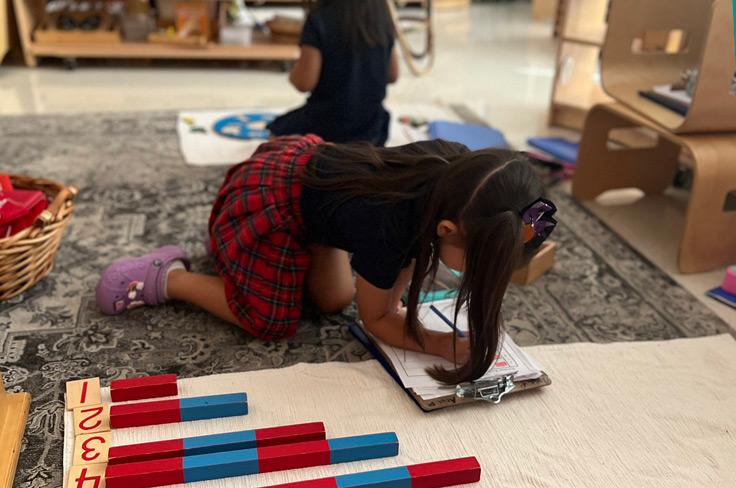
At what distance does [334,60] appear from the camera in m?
1.86

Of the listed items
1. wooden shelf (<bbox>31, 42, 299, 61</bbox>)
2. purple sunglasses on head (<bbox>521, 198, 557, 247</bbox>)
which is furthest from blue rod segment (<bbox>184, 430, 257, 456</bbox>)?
wooden shelf (<bbox>31, 42, 299, 61</bbox>)

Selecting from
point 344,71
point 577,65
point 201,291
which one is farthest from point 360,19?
point 577,65

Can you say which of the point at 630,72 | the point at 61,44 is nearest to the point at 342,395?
the point at 630,72

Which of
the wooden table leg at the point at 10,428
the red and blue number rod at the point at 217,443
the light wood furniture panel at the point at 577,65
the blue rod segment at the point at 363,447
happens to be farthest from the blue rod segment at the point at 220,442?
the light wood furniture panel at the point at 577,65

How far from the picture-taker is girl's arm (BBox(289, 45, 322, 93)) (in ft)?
6.07

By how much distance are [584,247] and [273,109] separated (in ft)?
4.00

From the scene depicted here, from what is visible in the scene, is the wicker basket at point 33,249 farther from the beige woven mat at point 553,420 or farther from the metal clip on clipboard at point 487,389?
the metal clip on clipboard at point 487,389

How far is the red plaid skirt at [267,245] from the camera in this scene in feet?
4.18

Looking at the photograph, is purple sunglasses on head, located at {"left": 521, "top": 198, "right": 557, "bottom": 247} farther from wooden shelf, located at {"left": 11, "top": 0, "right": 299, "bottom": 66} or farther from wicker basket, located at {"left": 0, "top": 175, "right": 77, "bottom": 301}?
wooden shelf, located at {"left": 11, "top": 0, "right": 299, "bottom": 66}

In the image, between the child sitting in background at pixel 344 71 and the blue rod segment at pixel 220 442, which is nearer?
the blue rod segment at pixel 220 442

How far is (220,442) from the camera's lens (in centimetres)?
105

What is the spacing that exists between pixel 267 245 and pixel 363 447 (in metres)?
0.40

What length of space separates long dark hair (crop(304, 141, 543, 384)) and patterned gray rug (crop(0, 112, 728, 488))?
0.87 feet

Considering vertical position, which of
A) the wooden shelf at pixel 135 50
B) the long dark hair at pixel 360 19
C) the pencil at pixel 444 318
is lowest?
the pencil at pixel 444 318
